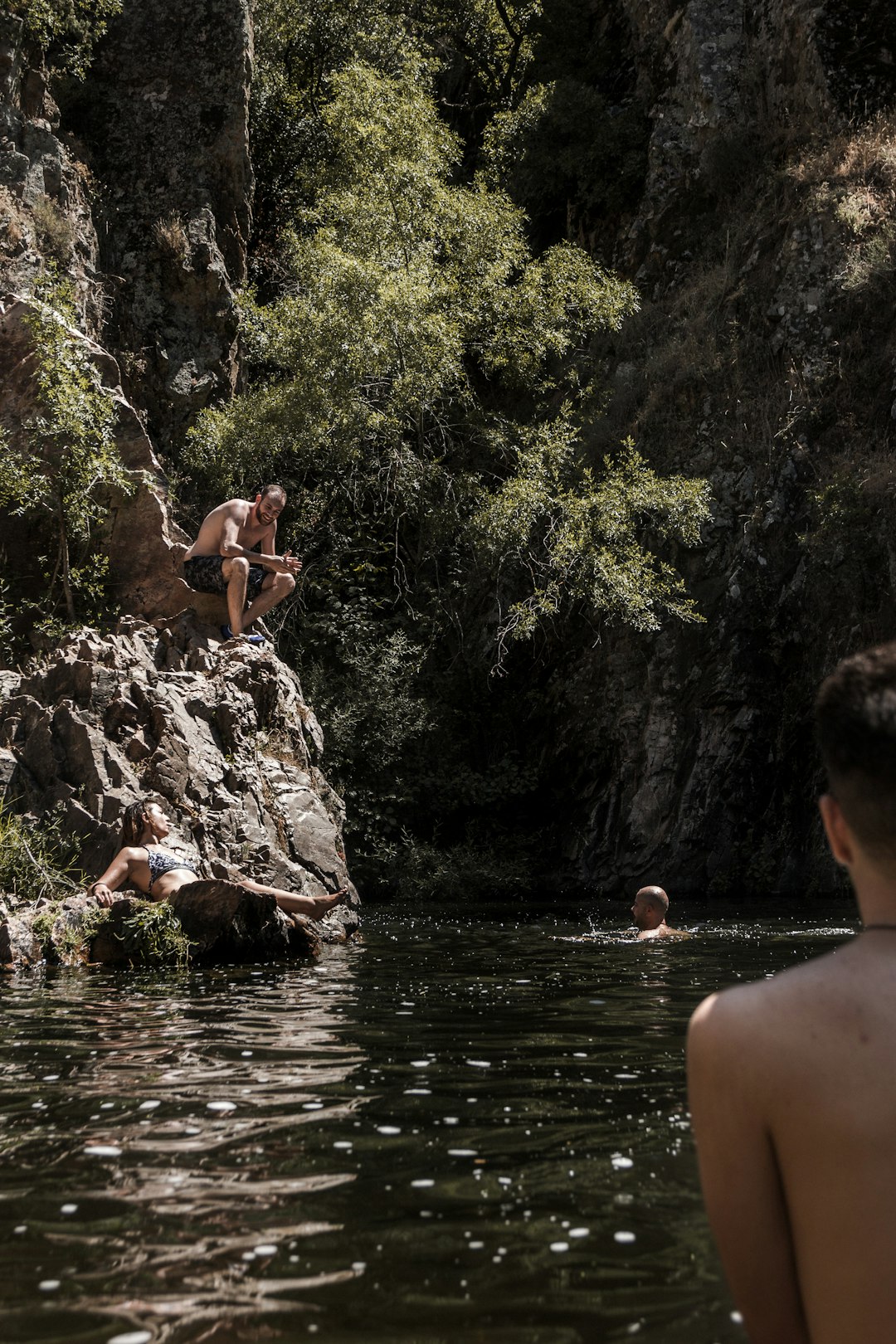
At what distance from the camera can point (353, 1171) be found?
4516mm

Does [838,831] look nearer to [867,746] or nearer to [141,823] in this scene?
[867,746]

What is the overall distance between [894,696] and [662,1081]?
14.0 feet

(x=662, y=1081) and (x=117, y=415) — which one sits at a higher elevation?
(x=117, y=415)

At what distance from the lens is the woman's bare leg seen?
12.0 m

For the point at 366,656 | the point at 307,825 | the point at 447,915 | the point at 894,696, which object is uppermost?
the point at 366,656

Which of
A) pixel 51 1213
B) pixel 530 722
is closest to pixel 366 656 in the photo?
pixel 530 722

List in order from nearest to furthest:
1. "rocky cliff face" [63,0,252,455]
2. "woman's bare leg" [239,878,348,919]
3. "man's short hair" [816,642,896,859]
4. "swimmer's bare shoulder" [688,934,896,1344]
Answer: "swimmer's bare shoulder" [688,934,896,1344] → "man's short hair" [816,642,896,859] → "woman's bare leg" [239,878,348,919] → "rocky cliff face" [63,0,252,455]

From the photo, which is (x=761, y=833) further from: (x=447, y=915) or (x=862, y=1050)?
(x=862, y=1050)

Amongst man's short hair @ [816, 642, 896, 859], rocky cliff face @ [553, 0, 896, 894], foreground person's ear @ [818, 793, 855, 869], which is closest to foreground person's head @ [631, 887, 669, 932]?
rocky cliff face @ [553, 0, 896, 894]

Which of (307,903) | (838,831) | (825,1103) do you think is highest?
(838,831)

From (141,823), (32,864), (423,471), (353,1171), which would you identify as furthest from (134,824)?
(423,471)

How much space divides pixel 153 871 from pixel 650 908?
4.81 metres

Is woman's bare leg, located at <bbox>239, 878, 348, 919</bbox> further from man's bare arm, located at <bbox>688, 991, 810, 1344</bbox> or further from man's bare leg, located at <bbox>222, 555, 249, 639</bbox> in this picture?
man's bare arm, located at <bbox>688, 991, 810, 1344</bbox>

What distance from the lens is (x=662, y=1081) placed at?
19.7 ft
